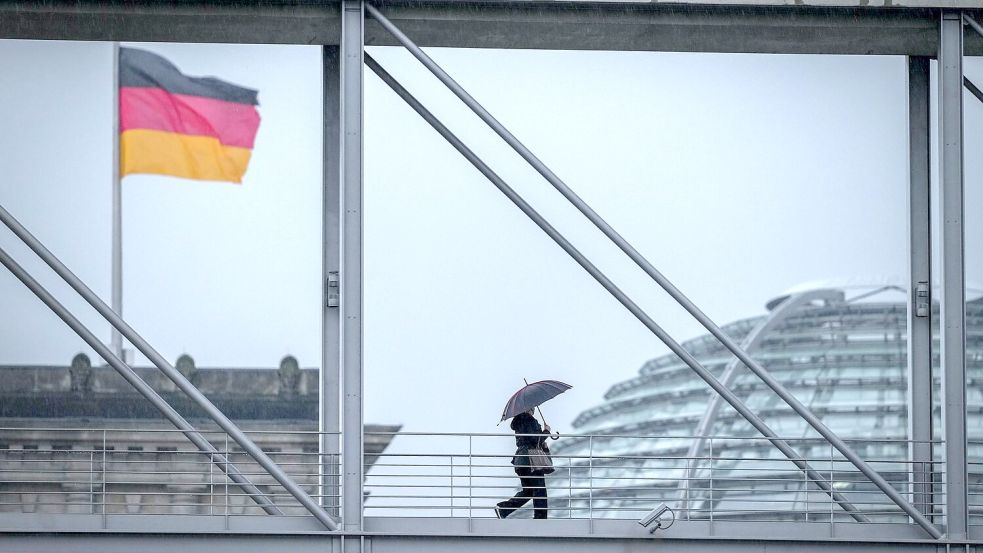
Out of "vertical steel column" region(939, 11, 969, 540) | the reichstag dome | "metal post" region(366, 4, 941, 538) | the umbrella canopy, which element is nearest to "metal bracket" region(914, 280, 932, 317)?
"vertical steel column" region(939, 11, 969, 540)

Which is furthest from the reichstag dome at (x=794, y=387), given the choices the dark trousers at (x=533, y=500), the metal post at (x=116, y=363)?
the metal post at (x=116, y=363)

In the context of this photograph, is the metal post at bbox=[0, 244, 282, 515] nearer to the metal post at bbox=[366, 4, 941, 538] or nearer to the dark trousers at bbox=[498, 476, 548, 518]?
the dark trousers at bbox=[498, 476, 548, 518]

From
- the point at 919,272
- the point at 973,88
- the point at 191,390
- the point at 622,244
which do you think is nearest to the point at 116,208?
the point at 191,390

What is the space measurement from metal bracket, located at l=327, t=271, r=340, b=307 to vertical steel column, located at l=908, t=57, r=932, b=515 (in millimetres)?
5614

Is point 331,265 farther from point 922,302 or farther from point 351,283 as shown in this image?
point 922,302

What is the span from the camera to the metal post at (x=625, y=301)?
12.9 metres

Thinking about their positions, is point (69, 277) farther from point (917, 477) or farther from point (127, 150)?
point (127, 150)

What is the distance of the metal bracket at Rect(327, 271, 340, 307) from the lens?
1338cm

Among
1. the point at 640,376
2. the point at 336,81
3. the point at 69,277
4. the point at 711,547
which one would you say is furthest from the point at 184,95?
the point at 640,376

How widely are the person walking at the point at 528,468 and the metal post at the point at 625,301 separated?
1.44 m

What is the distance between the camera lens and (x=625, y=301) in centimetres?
1313

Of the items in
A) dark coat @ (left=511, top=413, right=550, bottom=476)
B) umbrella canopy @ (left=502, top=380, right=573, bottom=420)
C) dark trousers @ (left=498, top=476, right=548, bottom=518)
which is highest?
umbrella canopy @ (left=502, top=380, right=573, bottom=420)

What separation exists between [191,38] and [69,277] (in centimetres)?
276

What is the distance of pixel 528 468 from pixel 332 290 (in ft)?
8.21
